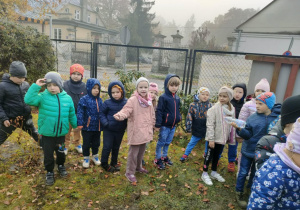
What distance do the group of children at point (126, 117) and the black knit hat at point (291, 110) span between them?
1.14 metres

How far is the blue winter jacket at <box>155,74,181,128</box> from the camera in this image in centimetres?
353

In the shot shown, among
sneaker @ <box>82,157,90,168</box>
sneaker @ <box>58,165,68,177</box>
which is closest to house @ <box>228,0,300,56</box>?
sneaker @ <box>82,157,90,168</box>

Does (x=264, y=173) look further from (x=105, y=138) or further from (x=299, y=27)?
(x=299, y=27)

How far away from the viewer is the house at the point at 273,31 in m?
17.9

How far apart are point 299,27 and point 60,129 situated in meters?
22.2

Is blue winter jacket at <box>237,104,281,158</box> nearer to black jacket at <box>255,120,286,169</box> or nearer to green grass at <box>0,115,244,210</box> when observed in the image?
black jacket at <box>255,120,286,169</box>

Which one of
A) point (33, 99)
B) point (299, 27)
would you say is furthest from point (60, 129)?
point (299, 27)

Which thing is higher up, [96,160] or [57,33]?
[57,33]

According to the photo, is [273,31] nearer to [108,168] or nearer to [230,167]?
[230,167]

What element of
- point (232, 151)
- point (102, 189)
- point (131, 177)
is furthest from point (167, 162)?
point (102, 189)

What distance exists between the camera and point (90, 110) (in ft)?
Answer: 11.0

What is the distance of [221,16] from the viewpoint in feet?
197

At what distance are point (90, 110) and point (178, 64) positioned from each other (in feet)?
41.1

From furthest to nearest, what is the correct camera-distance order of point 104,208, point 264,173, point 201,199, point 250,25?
point 250,25 < point 201,199 < point 104,208 < point 264,173
